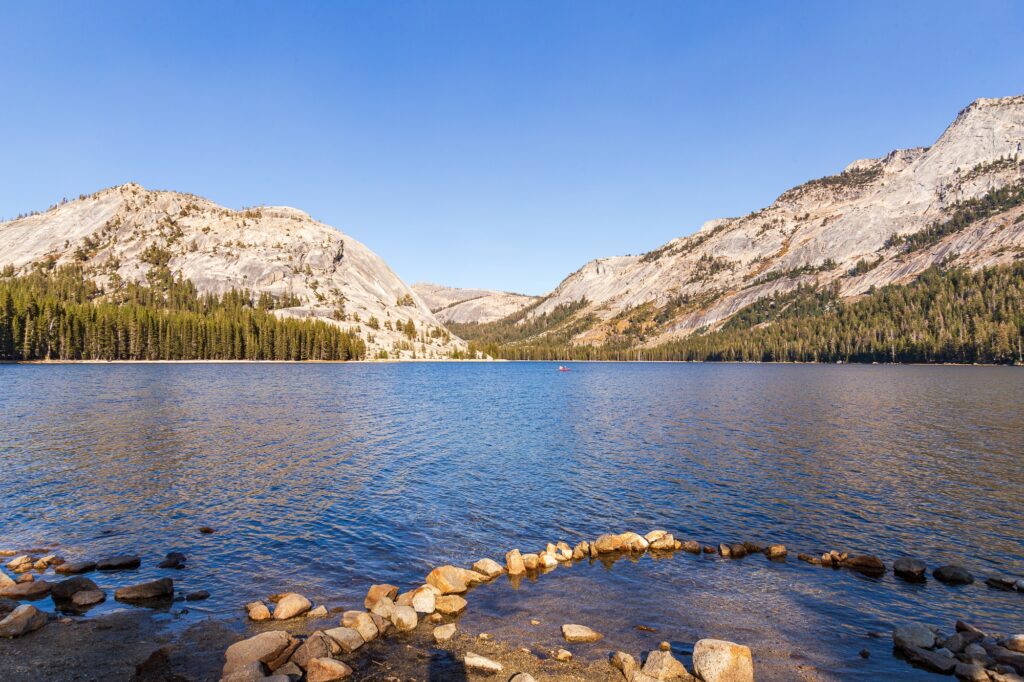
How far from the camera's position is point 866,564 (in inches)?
1019

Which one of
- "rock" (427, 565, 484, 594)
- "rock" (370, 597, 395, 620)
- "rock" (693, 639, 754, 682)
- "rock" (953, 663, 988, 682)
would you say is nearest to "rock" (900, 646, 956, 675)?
"rock" (953, 663, 988, 682)

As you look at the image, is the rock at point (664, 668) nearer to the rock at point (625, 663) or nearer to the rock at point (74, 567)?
the rock at point (625, 663)

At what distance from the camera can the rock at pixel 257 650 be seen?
16.5 meters

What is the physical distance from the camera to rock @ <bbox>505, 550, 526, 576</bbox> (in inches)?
995

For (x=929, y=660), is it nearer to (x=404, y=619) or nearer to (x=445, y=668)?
(x=445, y=668)

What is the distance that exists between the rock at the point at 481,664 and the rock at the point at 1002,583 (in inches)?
889

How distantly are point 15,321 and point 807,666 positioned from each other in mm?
232144

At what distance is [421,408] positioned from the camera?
91250mm

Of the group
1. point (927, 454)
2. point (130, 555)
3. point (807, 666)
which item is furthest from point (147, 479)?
point (927, 454)

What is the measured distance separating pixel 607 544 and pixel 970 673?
48.6 ft

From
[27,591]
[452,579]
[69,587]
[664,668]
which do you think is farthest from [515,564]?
[27,591]

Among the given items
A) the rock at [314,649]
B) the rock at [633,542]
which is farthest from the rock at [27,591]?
the rock at [633,542]

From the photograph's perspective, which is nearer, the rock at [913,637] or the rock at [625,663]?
the rock at [625,663]

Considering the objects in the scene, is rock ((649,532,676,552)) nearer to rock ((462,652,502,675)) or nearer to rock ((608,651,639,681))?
rock ((608,651,639,681))
